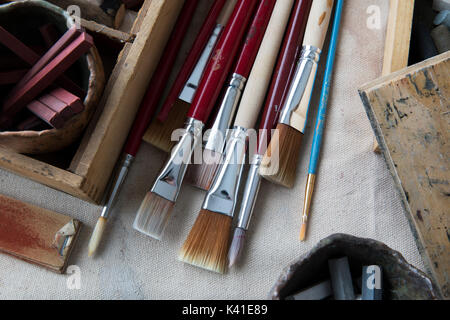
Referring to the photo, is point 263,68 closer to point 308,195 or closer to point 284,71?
point 284,71

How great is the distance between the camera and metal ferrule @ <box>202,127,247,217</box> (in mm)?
613

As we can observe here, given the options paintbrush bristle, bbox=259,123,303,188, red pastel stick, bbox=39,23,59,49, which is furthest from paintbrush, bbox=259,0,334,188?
red pastel stick, bbox=39,23,59,49

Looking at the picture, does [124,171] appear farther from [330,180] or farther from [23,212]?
[330,180]

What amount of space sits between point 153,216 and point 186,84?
0.69 ft

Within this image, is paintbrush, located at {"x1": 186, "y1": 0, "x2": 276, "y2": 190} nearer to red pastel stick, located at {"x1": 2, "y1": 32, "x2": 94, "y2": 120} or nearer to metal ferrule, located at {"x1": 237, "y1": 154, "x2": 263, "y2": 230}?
metal ferrule, located at {"x1": 237, "y1": 154, "x2": 263, "y2": 230}

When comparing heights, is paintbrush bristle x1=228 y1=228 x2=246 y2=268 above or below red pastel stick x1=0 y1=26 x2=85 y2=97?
below

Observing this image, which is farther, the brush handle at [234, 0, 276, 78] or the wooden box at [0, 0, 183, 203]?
the brush handle at [234, 0, 276, 78]

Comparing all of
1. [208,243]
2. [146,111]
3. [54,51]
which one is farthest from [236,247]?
[54,51]

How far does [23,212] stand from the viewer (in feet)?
2.01

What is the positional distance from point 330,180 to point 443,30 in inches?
11.8

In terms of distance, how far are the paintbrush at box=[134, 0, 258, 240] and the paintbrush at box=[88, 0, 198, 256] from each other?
0.06m

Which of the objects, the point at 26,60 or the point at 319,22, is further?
the point at 319,22

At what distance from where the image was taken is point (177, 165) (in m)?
0.61
